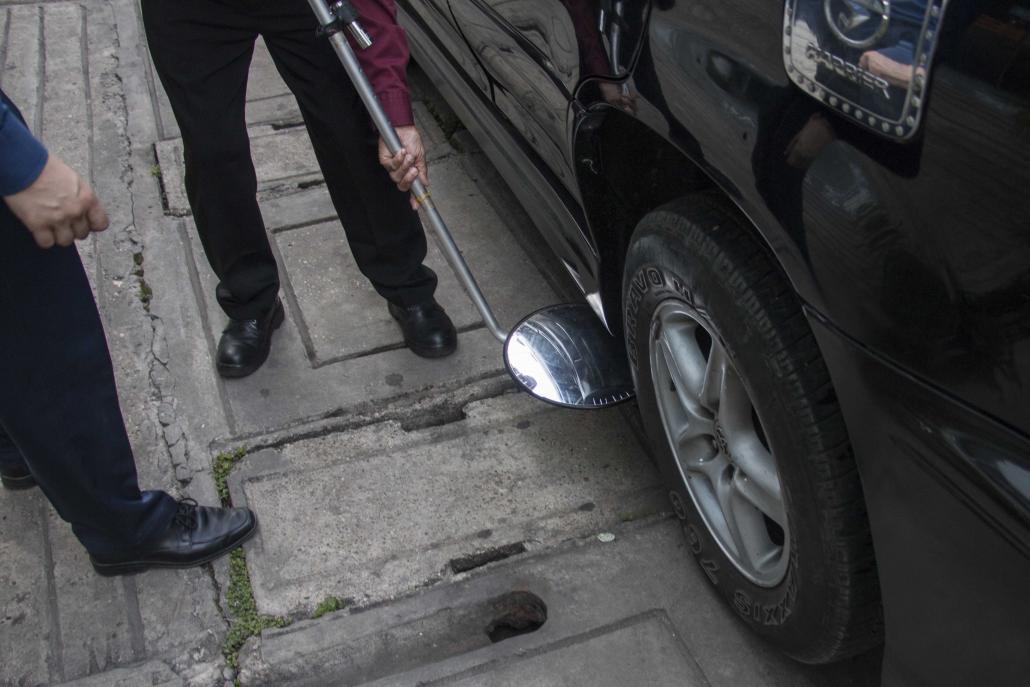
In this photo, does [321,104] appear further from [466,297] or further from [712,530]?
[712,530]

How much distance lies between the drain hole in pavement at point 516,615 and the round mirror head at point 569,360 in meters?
0.45

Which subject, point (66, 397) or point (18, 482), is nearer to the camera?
point (66, 397)

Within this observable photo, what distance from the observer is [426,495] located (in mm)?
2410

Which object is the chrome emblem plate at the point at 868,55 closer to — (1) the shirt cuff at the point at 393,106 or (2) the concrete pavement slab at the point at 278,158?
(1) the shirt cuff at the point at 393,106

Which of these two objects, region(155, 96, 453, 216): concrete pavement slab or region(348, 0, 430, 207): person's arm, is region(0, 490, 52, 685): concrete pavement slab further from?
region(155, 96, 453, 216): concrete pavement slab

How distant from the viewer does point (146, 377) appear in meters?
2.80

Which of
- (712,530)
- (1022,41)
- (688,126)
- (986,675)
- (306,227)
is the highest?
(1022,41)

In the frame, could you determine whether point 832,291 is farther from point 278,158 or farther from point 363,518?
point 278,158

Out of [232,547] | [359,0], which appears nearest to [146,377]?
[232,547]

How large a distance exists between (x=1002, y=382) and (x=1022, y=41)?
14.8 inches

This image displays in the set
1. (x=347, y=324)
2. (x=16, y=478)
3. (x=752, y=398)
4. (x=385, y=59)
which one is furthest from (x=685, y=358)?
(x=16, y=478)

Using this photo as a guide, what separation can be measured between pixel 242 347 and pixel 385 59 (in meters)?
0.93

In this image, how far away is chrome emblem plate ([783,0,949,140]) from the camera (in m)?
1.16

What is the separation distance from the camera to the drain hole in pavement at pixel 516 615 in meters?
2.15
